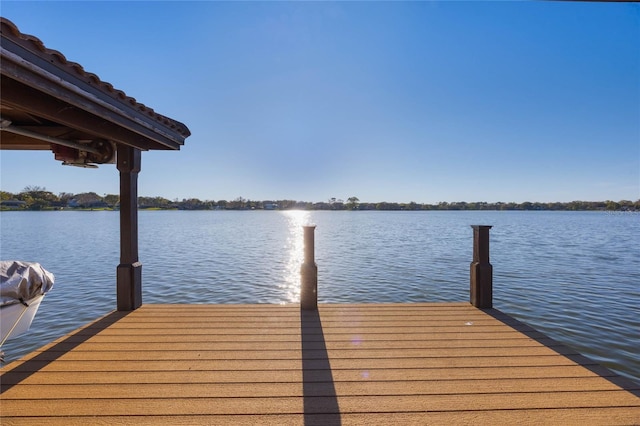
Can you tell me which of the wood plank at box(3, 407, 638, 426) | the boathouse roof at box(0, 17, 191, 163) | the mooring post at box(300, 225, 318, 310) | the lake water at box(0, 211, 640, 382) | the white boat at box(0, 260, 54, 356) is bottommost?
the lake water at box(0, 211, 640, 382)

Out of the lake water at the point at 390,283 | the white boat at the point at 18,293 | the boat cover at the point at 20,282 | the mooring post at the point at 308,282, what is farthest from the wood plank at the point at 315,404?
the lake water at the point at 390,283

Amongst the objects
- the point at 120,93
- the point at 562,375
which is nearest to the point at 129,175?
the point at 120,93

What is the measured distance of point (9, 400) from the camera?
93.0 inches

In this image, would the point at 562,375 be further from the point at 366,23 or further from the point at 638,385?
the point at 366,23

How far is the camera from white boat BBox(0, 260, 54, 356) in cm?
219

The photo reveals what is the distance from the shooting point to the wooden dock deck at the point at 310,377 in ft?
7.34

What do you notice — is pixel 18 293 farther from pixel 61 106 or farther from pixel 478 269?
pixel 478 269

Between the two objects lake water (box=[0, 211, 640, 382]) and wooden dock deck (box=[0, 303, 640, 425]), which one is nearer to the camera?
wooden dock deck (box=[0, 303, 640, 425])

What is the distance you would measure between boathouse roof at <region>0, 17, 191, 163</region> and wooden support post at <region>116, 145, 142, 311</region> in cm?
32

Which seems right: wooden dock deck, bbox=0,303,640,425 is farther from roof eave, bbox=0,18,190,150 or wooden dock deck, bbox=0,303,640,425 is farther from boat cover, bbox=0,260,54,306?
roof eave, bbox=0,18,190,150

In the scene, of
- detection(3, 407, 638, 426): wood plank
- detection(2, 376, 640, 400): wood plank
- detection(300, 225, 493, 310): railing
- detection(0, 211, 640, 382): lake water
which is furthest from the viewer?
detection(0, 211, 640, 382): lake water

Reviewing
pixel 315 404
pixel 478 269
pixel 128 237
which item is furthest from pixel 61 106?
pixel 478 269

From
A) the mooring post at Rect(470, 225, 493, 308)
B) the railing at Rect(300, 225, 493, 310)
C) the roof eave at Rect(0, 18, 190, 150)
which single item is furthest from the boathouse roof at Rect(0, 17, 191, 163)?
the mooring post at Rect(470, 225, 493, 308)

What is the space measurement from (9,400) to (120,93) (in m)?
2.72
